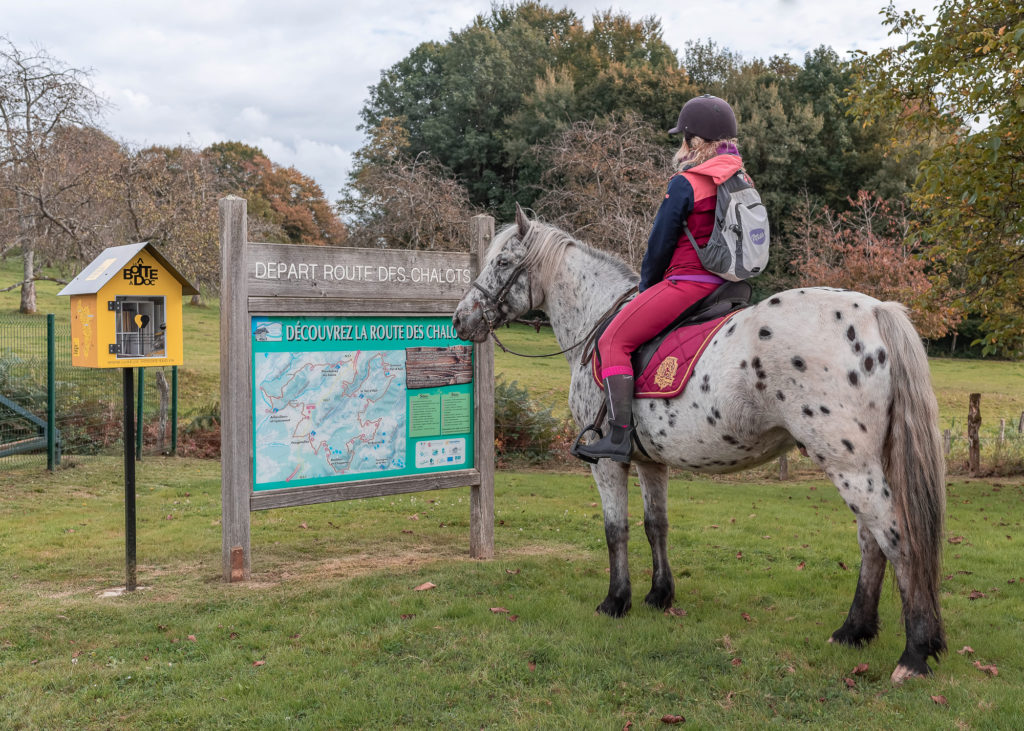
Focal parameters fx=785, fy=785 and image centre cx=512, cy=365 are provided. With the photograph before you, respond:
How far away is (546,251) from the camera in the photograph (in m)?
5.50

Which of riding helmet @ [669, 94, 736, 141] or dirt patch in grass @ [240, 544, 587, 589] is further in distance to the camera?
dirt patch in grass @ [240, 544, 587, 589]

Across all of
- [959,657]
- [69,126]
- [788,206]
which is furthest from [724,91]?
[959,657]

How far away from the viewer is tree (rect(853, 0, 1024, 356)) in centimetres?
848

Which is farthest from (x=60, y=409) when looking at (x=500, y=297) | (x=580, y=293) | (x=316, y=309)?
(x=580, y=293)

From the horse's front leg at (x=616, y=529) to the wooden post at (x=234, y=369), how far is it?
8.72ft

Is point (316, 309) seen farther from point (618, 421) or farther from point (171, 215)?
point (171, 215)

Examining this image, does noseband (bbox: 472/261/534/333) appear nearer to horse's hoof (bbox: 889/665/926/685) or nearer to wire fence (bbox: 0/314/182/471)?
horse's hoof (bbox: 889/665/926/685)

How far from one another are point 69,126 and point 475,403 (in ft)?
31.8

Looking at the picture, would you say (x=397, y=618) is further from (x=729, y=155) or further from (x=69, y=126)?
(x=69, y=126)

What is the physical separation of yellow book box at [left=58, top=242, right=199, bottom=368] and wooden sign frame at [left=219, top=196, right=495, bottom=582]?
43cm

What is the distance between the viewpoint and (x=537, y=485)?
11.0m

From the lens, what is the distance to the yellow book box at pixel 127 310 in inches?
220

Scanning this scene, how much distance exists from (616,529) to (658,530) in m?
0.38

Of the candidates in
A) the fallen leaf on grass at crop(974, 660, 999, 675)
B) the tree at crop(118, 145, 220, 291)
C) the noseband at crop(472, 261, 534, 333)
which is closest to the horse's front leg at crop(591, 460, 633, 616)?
the noseband at crop(472, 261, 534, 333)
